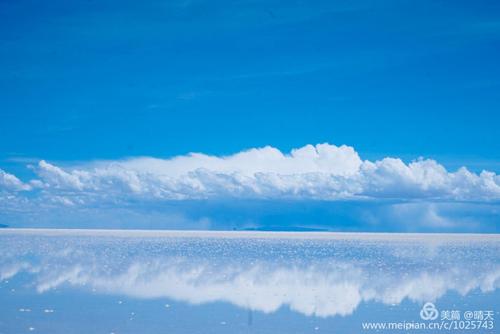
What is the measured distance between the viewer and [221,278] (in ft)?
84.3

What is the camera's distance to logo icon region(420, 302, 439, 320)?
1675 centimetres

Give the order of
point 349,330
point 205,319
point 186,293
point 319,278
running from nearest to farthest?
point 349,330
point 205,319
point 186,293
point 319,278

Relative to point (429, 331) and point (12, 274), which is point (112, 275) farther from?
point (429, 331)

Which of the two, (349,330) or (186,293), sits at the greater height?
(186,293)

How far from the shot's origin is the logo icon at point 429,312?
16.8 meters

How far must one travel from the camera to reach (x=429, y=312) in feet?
57.1

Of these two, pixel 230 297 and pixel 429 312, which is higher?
pixel 230 297

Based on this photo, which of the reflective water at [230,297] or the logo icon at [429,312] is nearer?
the reflective water at [230,297]

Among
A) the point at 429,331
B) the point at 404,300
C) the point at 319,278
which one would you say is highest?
the point at 319,278

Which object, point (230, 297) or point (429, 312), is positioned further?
point (230, 297)

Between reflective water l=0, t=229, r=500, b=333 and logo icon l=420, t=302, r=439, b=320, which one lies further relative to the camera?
logo icon l=420, t=302, r=439, b=320

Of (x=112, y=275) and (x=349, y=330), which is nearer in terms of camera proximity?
(x=349, y=330)

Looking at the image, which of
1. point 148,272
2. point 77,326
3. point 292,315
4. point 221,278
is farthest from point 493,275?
point 77,326

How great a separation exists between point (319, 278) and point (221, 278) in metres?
4.53
